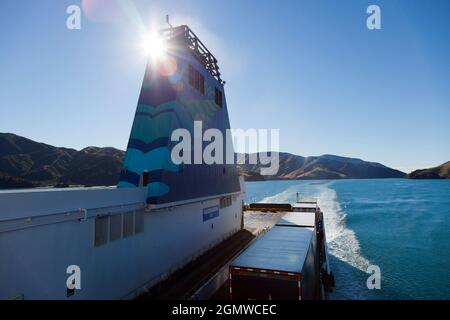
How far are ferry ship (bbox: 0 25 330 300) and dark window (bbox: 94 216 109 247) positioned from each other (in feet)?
0.17

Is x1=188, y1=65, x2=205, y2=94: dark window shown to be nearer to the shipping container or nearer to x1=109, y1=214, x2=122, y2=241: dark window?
x1=109, y1=214, x2=122, y2=241: dark window

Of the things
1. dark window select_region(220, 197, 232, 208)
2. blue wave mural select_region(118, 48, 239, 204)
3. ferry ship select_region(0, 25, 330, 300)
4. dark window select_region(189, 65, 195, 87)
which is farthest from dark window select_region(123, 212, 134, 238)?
dark window select_region(220, 197, 232, 208)

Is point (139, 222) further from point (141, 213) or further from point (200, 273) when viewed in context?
point (200, 273)

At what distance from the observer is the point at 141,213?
57.0 feet

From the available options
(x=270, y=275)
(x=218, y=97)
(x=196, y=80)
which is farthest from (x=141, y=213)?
(x=218, y=97)

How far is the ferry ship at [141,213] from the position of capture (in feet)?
35.3

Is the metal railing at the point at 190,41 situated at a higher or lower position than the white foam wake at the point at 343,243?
higher

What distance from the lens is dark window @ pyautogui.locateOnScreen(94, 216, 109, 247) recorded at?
14.1 m

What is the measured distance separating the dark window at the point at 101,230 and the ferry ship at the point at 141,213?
5cm

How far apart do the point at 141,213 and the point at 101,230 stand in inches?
128

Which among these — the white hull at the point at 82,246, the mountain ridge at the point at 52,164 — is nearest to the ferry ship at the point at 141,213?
the white hull at the point at 82,246

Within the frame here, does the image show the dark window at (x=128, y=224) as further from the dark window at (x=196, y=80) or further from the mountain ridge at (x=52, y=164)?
the mountain ridge at (x=52, y=164)
